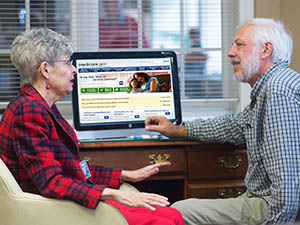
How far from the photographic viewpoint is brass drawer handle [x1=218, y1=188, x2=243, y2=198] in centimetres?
215

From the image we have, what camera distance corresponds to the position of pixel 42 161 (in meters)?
1.43

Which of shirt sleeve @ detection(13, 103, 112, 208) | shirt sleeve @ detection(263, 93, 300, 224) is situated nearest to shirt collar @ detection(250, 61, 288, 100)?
shirt sleeve @ detection(263, 93, 300, 224)

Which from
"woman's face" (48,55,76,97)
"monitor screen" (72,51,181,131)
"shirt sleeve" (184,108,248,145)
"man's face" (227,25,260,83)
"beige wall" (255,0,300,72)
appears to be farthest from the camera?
"beige wall" (255,0,300,72)

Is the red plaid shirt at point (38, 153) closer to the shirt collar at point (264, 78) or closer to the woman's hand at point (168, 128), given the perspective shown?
the woman's hand at point (168, 128)

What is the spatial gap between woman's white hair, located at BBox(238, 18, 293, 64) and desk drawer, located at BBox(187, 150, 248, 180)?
528 millimetres

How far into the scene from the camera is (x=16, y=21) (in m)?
2.80

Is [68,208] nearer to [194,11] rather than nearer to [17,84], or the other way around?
[17,84]

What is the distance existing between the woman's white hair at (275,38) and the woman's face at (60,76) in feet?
2.88

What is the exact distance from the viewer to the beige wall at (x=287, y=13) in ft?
8.67

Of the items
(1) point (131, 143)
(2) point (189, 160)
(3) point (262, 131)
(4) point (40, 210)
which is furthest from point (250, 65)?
(4) point (40, 210)

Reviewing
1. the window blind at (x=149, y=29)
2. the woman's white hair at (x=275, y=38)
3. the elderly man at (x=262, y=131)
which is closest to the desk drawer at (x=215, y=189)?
the elderly man at (x=262, y=131)

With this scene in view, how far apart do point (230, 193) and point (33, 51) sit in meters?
1.19

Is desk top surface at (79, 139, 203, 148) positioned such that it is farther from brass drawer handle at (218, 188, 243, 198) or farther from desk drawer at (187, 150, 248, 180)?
brass drawer handle at (218, 188, 243, 198)

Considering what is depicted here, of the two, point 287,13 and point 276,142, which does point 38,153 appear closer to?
point 276,142
